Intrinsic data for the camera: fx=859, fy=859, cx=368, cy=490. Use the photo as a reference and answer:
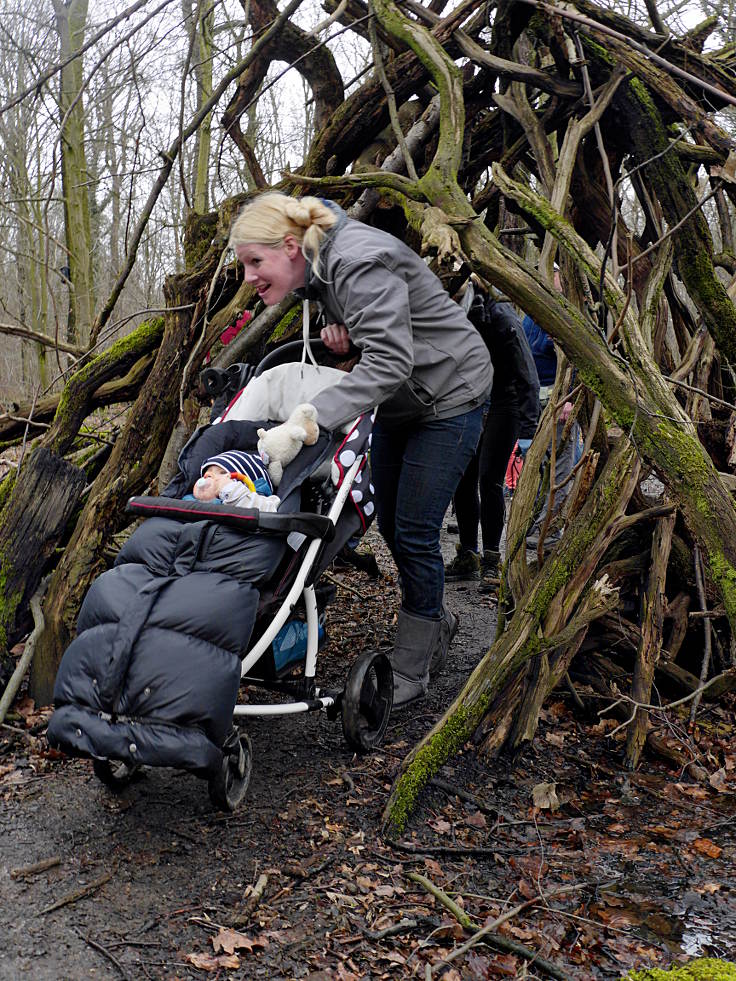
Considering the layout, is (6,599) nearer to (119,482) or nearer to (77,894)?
(119,482)

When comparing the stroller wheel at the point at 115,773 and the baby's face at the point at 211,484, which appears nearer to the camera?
the stroller wheel at the point at 115,773

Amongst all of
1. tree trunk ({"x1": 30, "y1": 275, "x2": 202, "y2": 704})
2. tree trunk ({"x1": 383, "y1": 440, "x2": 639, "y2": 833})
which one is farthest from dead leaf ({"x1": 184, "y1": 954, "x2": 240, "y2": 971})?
tree trunk ({"x1": 30, "y1": 275, "x2": 202, "y2": 704})

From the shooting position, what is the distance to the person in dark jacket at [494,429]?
5398 millimetres

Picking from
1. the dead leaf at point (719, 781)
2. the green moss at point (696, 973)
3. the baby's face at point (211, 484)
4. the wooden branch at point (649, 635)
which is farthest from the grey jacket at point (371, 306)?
the dead leaf at point (719, 781)

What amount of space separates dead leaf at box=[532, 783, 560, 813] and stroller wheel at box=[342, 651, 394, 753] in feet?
2.13

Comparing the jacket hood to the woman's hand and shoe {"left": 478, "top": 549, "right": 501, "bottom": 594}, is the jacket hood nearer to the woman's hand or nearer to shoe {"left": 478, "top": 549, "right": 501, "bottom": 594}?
the woman's hand

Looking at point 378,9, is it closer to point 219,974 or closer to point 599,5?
point 599,5

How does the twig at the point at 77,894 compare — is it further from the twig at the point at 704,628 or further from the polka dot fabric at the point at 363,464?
the twig at the point at 704,628

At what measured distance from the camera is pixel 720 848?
2.96m

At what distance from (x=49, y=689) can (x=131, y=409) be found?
1.39 meters

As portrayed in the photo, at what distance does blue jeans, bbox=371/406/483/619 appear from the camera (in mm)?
3494

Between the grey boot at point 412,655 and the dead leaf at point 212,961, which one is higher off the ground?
the grey boot at point 412,655

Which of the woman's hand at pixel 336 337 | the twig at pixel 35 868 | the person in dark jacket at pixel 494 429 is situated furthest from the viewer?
the person in dark jacket at pixel 494 429

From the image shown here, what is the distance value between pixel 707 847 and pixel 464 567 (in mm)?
3156
